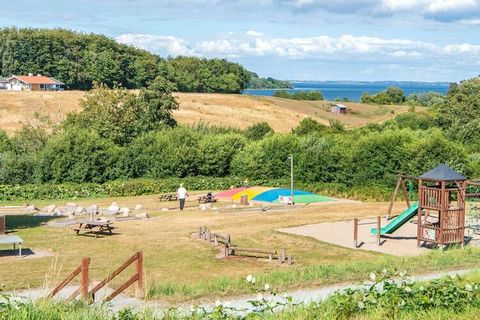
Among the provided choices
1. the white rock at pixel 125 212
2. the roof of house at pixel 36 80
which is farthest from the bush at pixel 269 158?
the roof of house at pixel 36 80

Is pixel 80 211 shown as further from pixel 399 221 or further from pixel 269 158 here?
pixel 399 221

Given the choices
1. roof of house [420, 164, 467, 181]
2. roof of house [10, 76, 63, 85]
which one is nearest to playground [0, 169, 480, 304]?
roof of house [420, 164, 467, 181]

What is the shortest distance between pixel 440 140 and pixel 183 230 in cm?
1786

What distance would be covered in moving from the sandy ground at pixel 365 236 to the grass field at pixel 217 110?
4761 centimetres

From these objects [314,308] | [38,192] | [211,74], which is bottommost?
[38,192]

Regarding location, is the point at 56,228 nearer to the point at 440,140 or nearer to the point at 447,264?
the point at 447,264

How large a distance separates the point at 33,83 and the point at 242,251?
77889 mm

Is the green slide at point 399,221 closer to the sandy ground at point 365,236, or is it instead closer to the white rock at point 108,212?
the sandy ground at point 365,236

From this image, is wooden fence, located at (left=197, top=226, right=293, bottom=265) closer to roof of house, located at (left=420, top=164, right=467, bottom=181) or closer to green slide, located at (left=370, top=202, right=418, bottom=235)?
green slide, located at (left=370, top=202, right=418, bottom=235)

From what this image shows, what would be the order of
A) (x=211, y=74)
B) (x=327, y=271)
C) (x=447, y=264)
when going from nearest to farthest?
(x=327, y=271), (x=447, y=264), (x=211, y=74)

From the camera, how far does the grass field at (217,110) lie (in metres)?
74.5

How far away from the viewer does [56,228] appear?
92.0 feet

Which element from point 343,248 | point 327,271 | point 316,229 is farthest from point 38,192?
point 327,271

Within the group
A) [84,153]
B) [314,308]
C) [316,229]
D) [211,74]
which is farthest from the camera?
[211,74]
